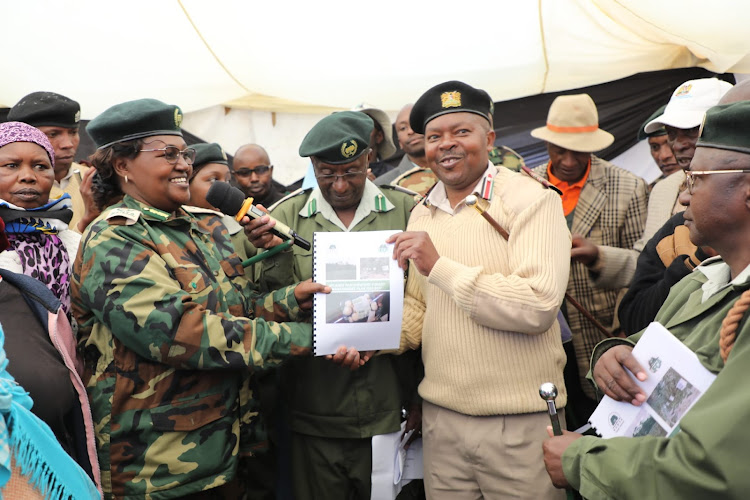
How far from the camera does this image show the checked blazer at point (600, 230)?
4316mm

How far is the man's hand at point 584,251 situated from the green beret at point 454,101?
40.4 inches

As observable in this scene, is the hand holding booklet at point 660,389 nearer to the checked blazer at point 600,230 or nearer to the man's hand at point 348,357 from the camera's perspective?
the man's hand at point 348,357

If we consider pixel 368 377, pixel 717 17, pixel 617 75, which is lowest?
pixel 368 377

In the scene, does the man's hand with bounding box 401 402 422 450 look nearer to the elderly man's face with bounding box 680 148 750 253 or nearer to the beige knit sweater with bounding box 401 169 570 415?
the beige knit sweater with bounding box 401 169 570 415

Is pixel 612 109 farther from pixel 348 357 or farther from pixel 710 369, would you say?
pixel 710 369

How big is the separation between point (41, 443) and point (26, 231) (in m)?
1.14

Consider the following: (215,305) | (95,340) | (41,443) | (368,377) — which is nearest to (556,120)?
(368,377)

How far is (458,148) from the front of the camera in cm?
312

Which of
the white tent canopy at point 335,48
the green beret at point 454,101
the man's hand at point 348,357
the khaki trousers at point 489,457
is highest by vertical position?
the white tent canopy at point 335,48

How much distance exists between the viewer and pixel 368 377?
3488mm

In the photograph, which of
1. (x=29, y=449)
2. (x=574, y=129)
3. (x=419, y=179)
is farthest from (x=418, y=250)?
(x=574, y=129)

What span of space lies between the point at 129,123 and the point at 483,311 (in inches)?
66.3

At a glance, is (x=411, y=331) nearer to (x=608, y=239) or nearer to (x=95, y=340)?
(x=95, y=340)

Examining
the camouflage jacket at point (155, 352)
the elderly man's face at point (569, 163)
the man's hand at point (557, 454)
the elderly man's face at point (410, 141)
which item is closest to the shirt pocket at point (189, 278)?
the camouflage jacket at point (155, 352)
